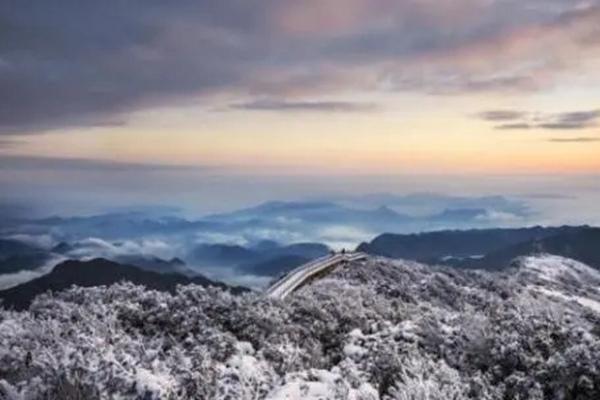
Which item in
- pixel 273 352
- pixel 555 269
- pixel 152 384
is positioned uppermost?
pixel 152 384

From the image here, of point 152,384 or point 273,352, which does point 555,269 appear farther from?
point 152,384

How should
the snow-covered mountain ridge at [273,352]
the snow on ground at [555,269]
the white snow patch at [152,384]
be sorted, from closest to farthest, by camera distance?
the white snow patch at [152,384] < the snow-covered mountain ridge at [273,352] < the snow on ground at [555,269]

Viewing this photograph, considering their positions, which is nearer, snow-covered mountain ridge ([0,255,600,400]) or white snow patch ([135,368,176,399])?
white snow patch ([135,368,176,399])

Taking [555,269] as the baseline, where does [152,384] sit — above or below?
above

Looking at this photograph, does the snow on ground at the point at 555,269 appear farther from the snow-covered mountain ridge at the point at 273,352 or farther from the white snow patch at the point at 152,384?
the white snow patch at the point at 152,384

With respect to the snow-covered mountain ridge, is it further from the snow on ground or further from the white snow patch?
the snow on ground

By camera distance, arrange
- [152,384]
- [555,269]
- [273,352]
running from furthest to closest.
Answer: [555,269] → [273,352] → [152,384]

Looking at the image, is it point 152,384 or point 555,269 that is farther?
point 555,269

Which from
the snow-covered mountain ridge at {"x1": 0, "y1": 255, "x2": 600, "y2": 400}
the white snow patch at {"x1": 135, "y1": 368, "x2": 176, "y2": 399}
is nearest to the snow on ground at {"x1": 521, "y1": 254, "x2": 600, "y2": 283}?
the snow-covered mountain ridge at {"x1": 0, "y1": 255, "x2": 600, "y2": 400}

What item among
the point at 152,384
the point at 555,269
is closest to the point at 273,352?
the point at 152,384

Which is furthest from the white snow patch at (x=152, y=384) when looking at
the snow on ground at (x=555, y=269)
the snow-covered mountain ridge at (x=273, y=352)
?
the snow on ground at (x=555, y=269)
